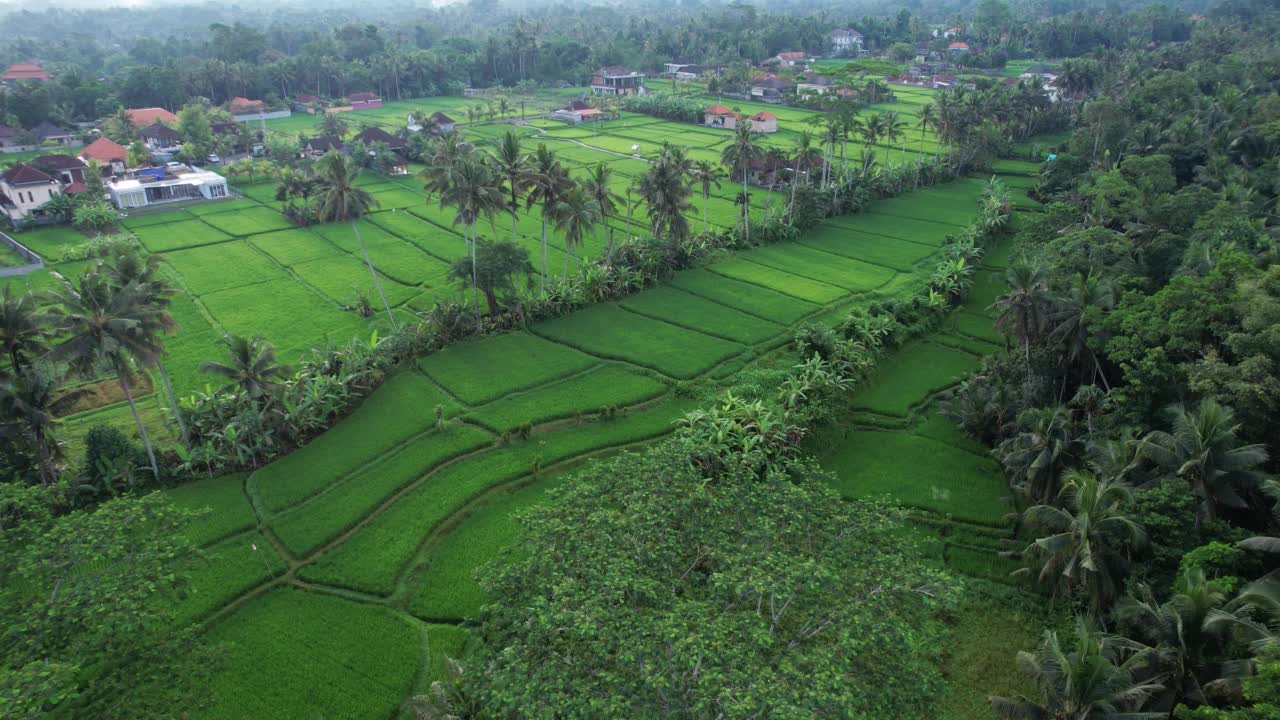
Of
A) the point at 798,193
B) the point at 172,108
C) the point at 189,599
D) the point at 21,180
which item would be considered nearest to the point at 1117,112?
the point at 798,193

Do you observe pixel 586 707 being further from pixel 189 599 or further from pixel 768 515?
pixel 189 599

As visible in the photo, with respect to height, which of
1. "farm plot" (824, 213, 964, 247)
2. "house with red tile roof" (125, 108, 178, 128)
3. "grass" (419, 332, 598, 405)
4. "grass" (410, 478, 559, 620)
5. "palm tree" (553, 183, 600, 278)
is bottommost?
"grass" (410, 478, 559, 620)

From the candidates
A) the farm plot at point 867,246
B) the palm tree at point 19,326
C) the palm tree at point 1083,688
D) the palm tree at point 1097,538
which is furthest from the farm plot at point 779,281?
the palm tree at point 19,326

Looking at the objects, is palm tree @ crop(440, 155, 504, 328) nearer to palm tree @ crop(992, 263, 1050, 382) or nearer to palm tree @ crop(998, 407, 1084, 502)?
palm tree @ crop(992, 263, 1050, 382)

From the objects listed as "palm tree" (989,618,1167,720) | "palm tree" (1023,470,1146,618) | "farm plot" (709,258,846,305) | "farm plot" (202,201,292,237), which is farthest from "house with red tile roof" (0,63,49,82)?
"palm tree" (989,618,1167,720)

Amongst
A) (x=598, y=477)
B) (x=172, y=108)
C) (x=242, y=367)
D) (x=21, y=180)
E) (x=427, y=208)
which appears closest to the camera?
(x=598, y=477)

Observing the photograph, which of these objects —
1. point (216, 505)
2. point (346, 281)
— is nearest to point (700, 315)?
point (346, 281)
